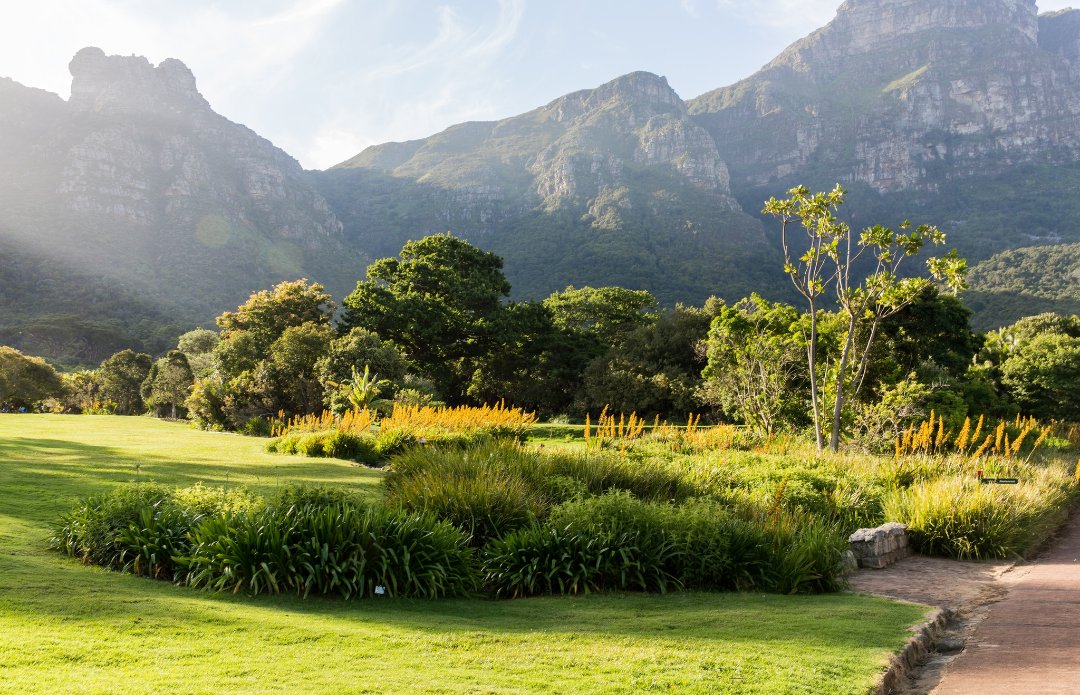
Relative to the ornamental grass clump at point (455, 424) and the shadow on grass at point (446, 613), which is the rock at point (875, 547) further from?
the ornamental grass clump at point (455, 424)

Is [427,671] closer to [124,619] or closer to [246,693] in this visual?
[246,693]

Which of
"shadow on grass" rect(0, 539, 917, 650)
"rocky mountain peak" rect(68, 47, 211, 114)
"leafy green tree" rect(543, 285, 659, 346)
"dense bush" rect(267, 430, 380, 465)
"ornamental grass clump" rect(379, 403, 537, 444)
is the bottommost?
"shadow on grass" rect(0, 539, 917, 650)

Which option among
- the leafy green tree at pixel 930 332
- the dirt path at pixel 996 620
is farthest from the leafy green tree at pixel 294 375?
the dirt path at pixel 996 620

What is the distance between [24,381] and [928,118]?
15877 cm

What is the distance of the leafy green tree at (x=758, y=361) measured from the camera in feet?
66.9

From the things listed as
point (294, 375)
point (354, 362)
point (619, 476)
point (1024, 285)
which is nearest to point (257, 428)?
point (294, 375)

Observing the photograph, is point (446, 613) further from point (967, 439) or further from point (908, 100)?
point (908, 100)

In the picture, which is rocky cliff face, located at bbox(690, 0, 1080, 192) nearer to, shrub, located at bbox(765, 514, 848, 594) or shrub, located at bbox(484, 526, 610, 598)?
shrub, located at bbox(765, 514, 848, 594)

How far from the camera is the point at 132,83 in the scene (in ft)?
485

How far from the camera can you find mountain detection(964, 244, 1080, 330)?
5878 cm

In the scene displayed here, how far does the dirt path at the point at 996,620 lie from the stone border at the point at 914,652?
0.16 ft

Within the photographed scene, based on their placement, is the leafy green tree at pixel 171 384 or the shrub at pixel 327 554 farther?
the leafy green tree at pixel 171 384

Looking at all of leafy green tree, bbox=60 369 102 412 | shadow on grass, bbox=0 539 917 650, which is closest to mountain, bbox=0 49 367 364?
leafy green tree, bbox=60 369 102 412

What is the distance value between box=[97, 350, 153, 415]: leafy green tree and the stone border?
4861 cm
